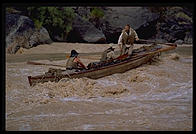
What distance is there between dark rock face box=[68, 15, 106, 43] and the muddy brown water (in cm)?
44

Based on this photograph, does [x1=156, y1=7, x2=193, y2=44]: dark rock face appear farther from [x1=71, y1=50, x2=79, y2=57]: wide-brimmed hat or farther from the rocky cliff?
[x1=71, y1=50, x2=79, y2=57]: wide-brimmed hat

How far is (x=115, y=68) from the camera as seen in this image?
3.96 meters

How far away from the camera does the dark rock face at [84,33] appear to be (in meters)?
4.14

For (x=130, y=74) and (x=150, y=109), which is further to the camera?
(x=130, y=74)

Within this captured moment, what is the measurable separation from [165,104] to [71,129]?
0.88 m

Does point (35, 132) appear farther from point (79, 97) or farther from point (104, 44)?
point (104, 44)

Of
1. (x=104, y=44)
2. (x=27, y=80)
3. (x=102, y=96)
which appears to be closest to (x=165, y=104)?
(x=102, y=96)

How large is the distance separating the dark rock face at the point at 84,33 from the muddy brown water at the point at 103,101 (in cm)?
44

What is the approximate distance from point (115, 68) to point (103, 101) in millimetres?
1207

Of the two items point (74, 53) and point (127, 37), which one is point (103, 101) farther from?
point (127, 37)

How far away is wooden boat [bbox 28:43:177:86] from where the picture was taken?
3505mm

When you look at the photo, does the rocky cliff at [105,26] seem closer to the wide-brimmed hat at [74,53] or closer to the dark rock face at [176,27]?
the dark rock face at [176,27]

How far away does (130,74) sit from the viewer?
12.7 ft

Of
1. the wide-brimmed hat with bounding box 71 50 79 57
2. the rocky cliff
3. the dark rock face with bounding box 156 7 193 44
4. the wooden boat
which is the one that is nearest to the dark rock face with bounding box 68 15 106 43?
the rocky cliff
